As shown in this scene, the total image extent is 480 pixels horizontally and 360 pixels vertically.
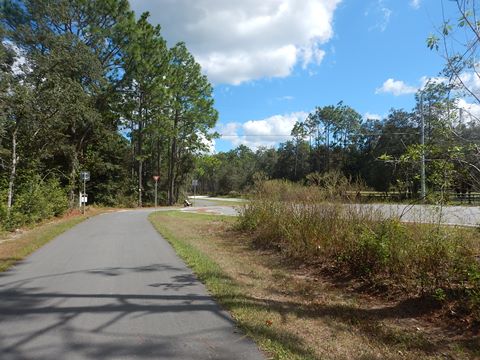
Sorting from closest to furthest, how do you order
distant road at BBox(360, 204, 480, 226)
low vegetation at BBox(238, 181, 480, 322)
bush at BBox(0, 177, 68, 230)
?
low vegetation at BBox(238, 181, 480, 322), distant road at BBox(360, 204, 480, 226), bush at BBox(0, 177, 68, 230)

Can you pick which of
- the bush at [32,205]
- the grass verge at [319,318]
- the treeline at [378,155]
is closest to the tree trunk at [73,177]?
the bush at [32,205]

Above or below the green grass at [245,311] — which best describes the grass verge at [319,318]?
below

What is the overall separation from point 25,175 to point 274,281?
2121 cm

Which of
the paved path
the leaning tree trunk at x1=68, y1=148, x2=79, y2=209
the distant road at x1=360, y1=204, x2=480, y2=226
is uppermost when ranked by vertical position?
the leaning tree trunk at x1=68, y1=148, x2=79, y2=209

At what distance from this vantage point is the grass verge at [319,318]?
4.50 meters

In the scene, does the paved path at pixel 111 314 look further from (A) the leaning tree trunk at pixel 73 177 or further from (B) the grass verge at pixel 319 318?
(A) the leaning tree trunk at pixel 73 177

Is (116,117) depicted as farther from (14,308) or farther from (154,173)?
(14,308)

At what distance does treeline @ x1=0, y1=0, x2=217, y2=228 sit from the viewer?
861 inches

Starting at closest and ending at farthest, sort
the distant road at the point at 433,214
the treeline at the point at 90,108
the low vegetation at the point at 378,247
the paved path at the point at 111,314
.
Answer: the paved path at the point at 111,314, the low vegetation at the point at 378,247, the distant road at the point at 433,214, the treeline at the point at 90,108

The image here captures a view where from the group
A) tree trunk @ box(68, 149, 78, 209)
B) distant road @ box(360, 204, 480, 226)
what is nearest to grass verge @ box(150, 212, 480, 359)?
distant road @ box(360, 204, 480, 226)

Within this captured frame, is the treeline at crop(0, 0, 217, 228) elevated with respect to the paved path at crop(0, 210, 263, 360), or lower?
elevated

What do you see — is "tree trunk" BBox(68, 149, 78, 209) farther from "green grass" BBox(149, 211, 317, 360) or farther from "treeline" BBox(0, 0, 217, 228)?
"green grass" BBox(149, 211, 317, 360)

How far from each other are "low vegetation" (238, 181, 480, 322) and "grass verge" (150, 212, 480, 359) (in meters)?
0.42

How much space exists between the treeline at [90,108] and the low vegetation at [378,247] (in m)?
13.2
